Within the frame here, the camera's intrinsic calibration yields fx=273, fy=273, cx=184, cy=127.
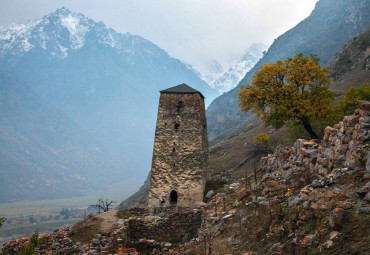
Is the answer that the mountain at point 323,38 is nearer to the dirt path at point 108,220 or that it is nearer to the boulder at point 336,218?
the dirt path at point 108,220

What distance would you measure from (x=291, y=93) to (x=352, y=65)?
80.8 metres

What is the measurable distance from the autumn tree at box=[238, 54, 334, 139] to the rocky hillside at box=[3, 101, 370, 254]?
16.3 ft

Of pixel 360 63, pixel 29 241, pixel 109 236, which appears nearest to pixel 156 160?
pixel 109 236

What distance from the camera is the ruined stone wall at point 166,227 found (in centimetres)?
1714

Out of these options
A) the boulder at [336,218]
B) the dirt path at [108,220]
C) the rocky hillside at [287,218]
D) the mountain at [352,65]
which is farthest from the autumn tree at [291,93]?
the mountain at [352,65]

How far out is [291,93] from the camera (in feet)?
64.2

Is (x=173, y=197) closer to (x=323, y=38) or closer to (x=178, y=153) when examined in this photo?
(x=178, y=153)

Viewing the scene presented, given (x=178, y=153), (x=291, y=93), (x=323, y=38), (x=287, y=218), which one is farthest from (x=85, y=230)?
(x=323, y=38)

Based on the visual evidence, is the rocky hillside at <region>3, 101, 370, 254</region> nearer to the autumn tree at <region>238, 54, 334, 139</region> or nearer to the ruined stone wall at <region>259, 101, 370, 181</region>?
the ruined stone wall at <region>259, 101, 370, 181</region>

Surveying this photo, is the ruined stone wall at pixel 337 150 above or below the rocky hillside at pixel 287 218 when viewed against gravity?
above

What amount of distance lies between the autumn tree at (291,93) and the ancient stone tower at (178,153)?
15.9 ft

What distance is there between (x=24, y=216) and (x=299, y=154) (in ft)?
588

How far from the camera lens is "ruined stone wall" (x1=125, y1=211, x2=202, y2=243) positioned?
56.2 feet

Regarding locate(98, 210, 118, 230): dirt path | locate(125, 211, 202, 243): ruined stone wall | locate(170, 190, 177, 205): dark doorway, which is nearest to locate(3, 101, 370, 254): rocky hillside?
locate(125, 211, 202, 243): ruined stone wall
